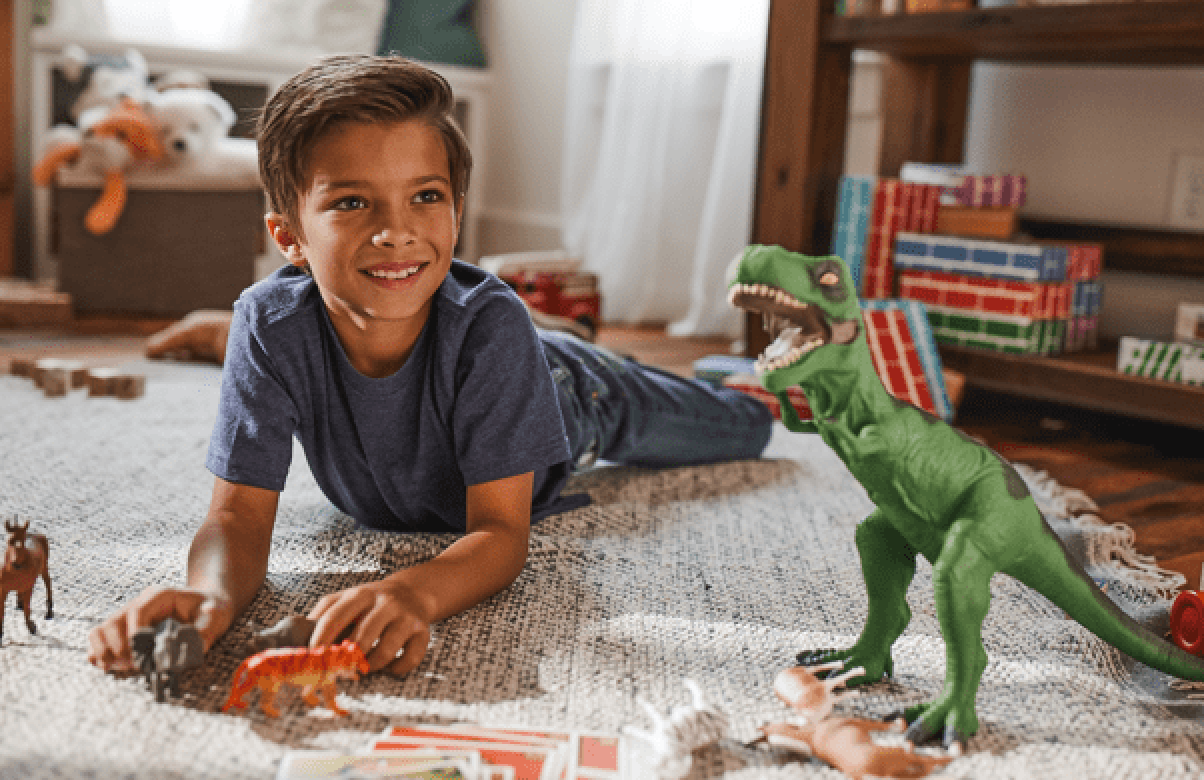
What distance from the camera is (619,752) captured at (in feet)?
2.17

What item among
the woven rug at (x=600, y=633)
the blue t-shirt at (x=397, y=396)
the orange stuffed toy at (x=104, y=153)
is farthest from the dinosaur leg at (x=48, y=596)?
the orange stuffed toy at (x=104, y=153)

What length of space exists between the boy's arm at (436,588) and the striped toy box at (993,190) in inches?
47.1

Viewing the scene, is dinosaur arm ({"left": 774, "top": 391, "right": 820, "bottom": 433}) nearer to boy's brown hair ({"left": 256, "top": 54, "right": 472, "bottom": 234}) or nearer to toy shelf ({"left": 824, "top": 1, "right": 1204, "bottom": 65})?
boy's brown hair ({"left": 256, "top": 54, "right": 472, "bottom": 234})

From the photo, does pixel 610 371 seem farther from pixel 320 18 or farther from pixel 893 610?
pixel 320 18

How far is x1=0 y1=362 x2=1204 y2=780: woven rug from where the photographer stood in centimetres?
68

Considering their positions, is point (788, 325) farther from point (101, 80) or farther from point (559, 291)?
point (101, 80)

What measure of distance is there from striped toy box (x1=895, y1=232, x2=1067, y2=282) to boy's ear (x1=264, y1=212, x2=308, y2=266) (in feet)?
3.91

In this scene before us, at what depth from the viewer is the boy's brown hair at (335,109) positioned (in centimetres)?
86

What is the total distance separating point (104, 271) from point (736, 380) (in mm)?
1453

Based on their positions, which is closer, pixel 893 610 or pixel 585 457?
pixel 893 610

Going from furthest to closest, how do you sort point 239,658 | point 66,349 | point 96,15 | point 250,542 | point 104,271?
Answer: 1. point 96,15
2. point 104,271
3. point 66,349
4. point 250,542
5. point 239,658

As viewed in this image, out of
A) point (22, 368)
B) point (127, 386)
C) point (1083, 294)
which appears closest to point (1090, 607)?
point (1083, 294)

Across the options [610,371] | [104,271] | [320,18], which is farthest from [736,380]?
[320,18]

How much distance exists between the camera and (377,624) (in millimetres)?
733
